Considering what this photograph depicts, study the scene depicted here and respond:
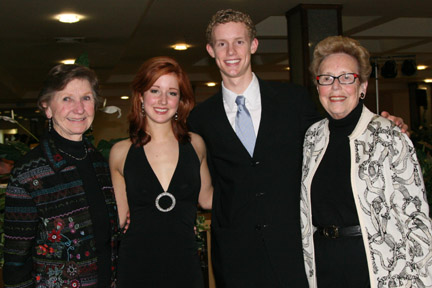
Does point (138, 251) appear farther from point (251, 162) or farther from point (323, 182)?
point (323, 182)

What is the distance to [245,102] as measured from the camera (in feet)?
8.39

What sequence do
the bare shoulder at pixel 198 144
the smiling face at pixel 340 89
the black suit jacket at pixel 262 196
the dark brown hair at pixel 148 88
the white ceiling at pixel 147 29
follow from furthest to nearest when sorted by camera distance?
the white ceiling at pixel 147 29, the bare shoulder at pixel 198 144, the dark brown hair at pixel 148 88, the black suit jacket at pixel 262 196, the smiling face at pixel 340 89

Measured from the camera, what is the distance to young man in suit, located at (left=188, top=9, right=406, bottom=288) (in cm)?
239

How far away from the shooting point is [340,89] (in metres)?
2.29

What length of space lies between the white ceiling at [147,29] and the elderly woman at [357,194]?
144 inches

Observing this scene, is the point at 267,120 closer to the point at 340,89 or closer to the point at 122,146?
the point at 340,89

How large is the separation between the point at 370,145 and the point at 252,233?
2.25 ft

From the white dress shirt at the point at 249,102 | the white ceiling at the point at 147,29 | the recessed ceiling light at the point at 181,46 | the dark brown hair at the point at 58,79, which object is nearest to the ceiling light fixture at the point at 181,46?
the recessed ceiling light at the point at 181,46

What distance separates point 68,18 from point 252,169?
451 cm

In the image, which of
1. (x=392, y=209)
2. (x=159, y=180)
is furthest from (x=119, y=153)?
(x=392, y=209)

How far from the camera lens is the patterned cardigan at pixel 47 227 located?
2008 mm

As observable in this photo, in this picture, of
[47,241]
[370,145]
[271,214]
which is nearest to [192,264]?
[271,214]

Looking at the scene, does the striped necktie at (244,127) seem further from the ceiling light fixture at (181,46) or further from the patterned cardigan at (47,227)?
the ceiling light fixture at (181,46)

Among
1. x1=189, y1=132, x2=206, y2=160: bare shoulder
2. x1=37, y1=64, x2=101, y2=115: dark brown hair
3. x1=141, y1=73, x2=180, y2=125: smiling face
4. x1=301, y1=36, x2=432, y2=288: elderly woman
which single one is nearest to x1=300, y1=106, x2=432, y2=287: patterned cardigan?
x1=301, y1=36, x2=432, y2=288: elderly woman
